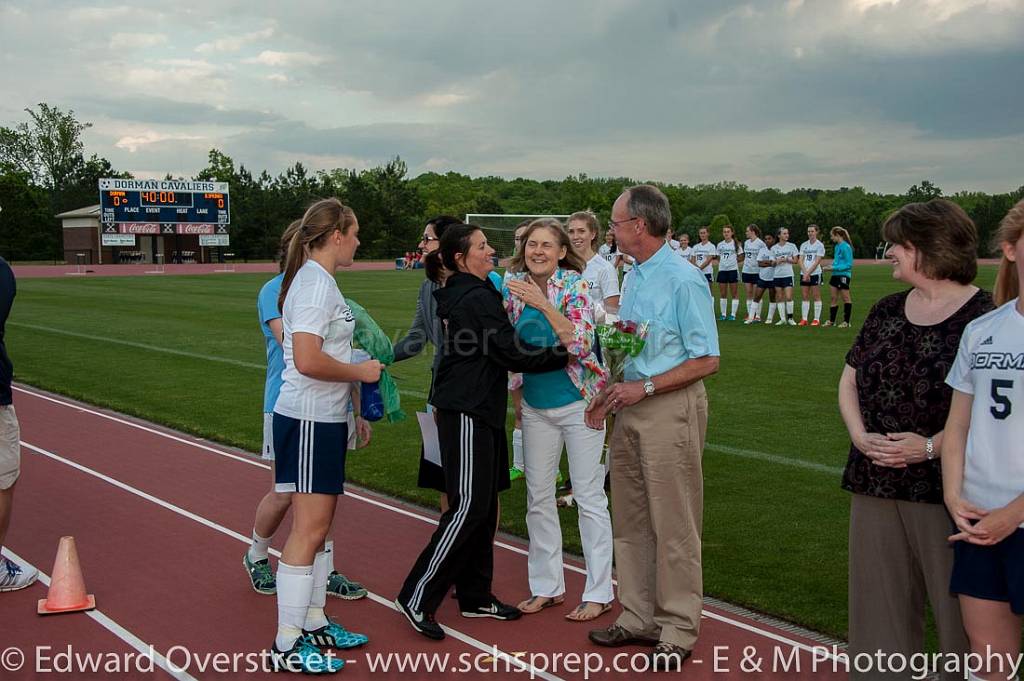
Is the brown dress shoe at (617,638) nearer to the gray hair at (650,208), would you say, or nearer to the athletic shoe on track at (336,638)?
the athletic shoe on track at (336,638)

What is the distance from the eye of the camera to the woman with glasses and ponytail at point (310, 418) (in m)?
4.26

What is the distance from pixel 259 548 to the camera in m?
5.61

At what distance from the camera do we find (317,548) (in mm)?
4457

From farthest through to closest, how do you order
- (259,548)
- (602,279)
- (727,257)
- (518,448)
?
(727,257) < (602,279) < (518,448) < (259,548)

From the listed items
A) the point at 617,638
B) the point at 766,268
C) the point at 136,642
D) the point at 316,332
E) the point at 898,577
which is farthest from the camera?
the point at 766,268

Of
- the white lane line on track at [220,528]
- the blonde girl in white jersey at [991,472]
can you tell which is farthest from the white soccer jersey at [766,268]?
the blonde girl in white jersey at [991,472]

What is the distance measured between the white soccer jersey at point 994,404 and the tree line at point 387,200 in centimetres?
5008

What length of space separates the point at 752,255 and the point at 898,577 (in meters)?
18.1

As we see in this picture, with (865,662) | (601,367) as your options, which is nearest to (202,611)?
(601,367)

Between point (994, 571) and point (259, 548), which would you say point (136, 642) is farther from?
point (994, 571)

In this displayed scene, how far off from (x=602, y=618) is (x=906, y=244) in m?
2.63

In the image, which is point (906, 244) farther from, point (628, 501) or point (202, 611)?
point (202, 611)

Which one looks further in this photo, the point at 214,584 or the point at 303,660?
the point at 214,584

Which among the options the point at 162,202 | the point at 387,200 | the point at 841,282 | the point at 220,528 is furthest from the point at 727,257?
the point at 387,200
